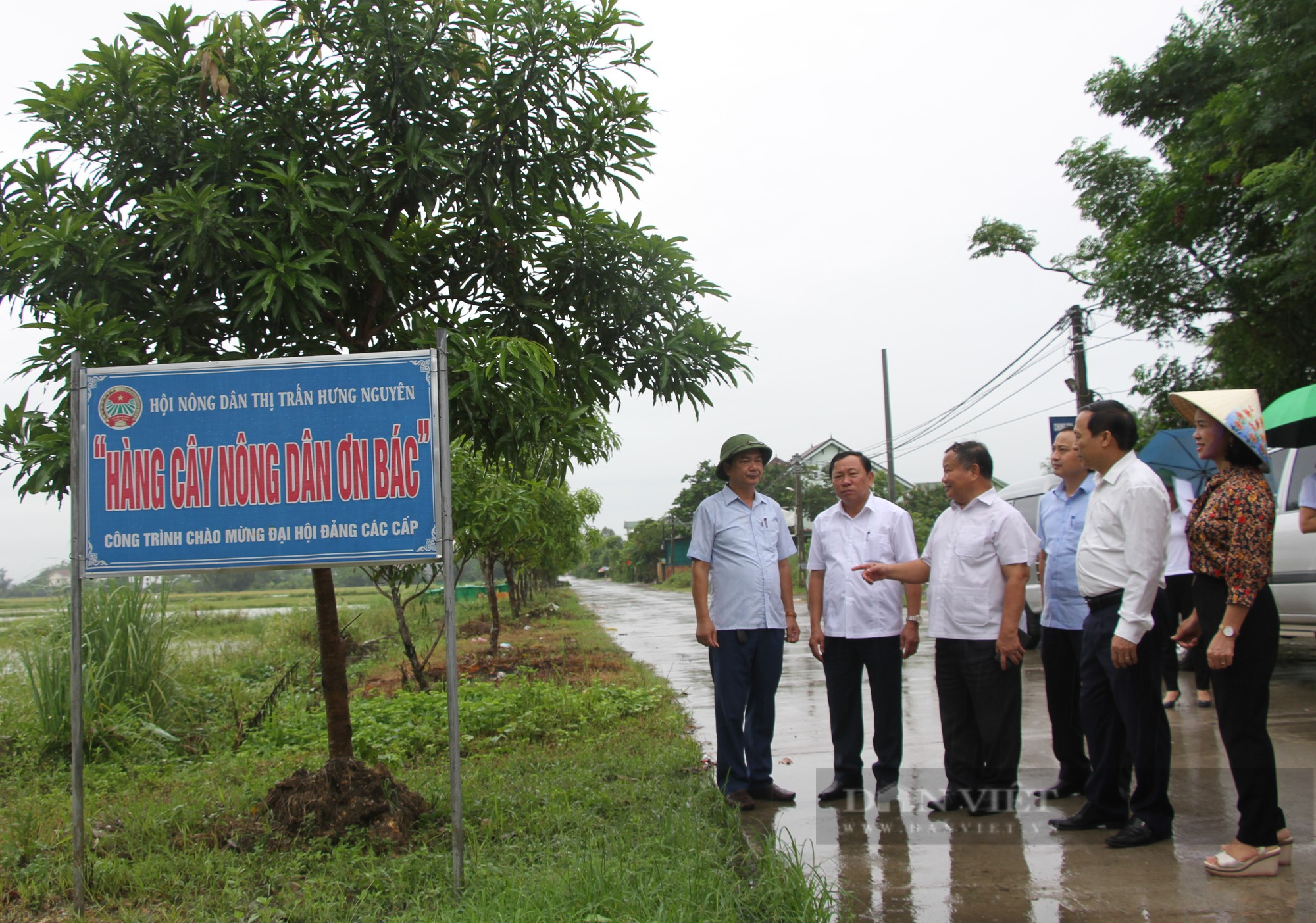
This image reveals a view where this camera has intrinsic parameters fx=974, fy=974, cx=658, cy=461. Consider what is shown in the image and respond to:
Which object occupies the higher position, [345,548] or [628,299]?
[628,299]

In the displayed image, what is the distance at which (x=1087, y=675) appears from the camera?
4.25m

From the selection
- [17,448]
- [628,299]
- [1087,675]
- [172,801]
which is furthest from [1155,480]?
[172,801]

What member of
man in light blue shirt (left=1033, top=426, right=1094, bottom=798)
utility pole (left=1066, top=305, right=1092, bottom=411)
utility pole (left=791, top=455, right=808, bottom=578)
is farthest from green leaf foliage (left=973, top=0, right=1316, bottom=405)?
utility pole (left=791, top=455, right=808, bottom=578)

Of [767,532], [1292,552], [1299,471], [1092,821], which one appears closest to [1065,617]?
[1092,821]

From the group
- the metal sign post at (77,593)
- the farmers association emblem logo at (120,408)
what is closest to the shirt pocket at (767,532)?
the farmers association emblem logo at (120,408)

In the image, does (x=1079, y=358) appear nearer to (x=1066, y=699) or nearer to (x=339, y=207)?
(x=1066, y=699)

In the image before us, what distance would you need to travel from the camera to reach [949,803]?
4.59 meters

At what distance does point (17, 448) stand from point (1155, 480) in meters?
4.57

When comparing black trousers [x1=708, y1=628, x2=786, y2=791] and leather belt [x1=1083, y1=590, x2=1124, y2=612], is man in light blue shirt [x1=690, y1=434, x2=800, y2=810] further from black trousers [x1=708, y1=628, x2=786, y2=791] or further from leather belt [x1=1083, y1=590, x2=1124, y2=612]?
leather belt [x1=1083, y1=590, x2=1124, y2=612]

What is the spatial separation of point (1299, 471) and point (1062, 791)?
504 cm

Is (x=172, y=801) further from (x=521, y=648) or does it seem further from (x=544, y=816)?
(x=521, y=648)

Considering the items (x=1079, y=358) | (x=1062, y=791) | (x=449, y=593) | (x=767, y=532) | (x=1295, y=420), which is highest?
(x=1079, y=358)

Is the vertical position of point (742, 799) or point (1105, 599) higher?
point (1105, 599)

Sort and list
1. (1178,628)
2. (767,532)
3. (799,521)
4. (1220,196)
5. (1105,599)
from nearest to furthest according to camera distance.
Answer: (1105,599) < (767,532) < (1178,628) < (1220,196) < (799,521)
